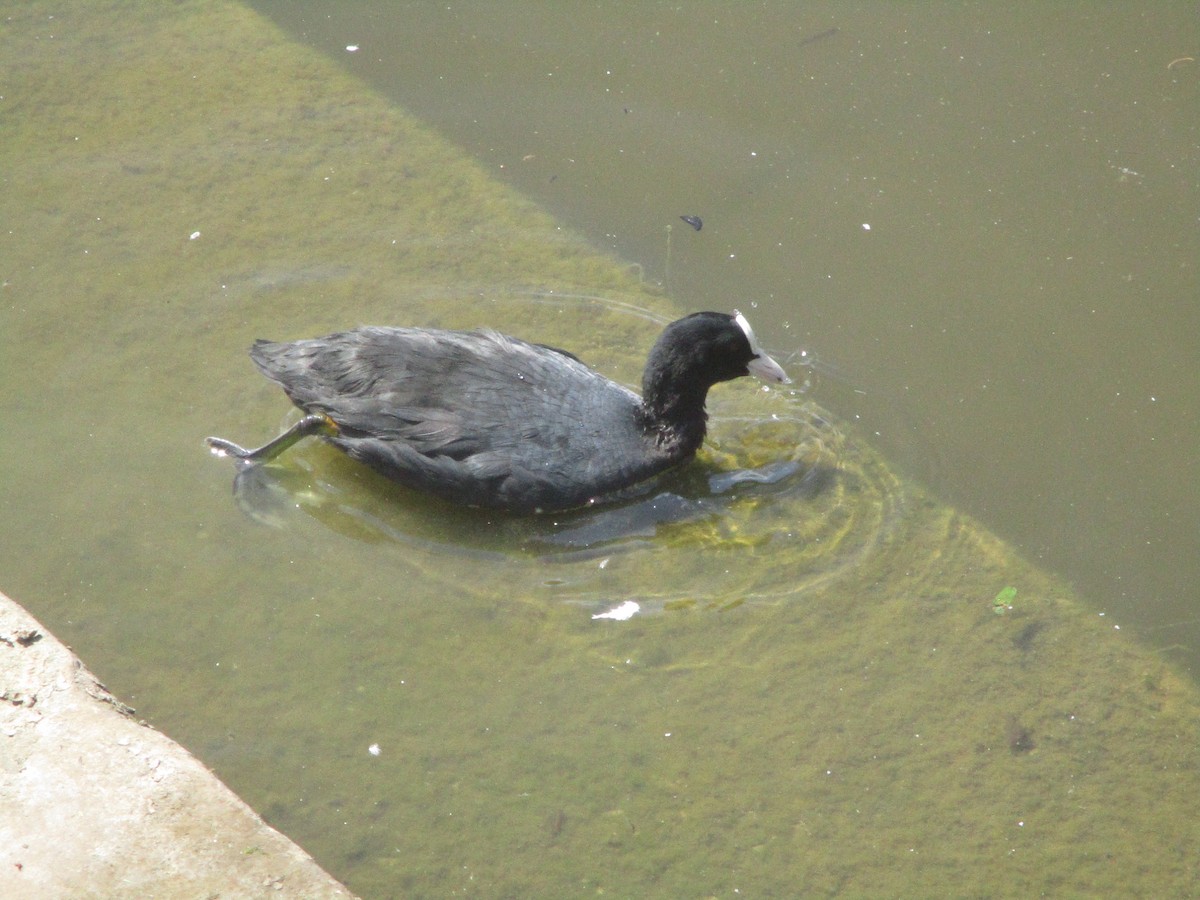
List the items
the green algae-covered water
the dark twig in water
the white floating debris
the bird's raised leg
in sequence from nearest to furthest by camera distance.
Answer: the green algae-covered water
the white floating debris
the bird's raised leg
the dark twig in water

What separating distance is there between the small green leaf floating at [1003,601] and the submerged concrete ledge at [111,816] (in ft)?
8.87

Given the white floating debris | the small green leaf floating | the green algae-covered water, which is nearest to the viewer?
the green algae-covered water

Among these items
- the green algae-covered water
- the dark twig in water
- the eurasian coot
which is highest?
the dark twig in water

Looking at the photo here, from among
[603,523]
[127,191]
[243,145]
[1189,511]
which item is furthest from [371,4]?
[1189,511]

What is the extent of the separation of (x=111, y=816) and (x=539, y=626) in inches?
66.2

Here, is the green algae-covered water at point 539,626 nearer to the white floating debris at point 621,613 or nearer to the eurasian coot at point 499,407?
the white floating debris at point 621,613

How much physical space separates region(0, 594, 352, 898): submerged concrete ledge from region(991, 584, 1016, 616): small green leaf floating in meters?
2.70

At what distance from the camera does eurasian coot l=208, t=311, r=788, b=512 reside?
4844 mm

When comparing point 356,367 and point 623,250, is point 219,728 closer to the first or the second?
point 356,367

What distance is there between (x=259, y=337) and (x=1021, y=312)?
3667 millimetres

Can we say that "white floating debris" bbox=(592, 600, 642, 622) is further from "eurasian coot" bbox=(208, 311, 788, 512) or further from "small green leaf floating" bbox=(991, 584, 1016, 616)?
"small green leaf floating" bbox=(991, 584, 1016, 616)

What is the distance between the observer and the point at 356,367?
496cm

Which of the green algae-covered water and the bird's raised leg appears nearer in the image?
the green algae-covered water

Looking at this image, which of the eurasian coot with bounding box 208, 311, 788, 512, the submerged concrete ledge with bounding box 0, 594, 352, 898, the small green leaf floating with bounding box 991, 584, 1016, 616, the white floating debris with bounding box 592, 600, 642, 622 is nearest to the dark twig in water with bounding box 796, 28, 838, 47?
the eurasian coot with bounding box 208, 311, 788, 512
